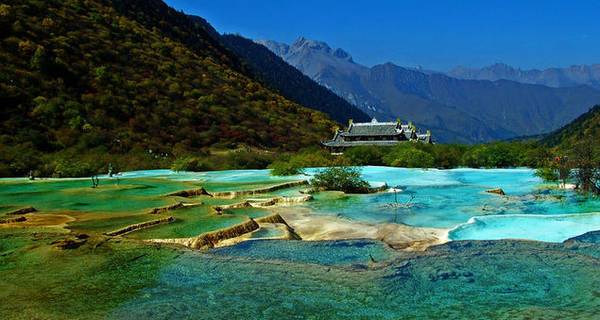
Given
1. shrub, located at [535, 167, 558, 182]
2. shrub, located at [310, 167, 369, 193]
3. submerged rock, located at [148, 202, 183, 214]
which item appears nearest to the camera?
submerged rock, located at [148, 202, 183, 214]

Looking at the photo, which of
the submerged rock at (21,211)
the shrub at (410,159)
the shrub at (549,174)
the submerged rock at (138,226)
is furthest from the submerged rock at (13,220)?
the shrub at (410,159)

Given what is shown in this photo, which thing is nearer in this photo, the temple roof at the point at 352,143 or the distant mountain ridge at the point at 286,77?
the temple roof at the point at 352,143

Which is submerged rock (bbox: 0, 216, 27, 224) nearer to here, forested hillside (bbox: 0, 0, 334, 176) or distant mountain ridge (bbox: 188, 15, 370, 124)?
forested hillside (bbox: 0, 0, 334, 176)

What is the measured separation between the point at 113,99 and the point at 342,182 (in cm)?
3481

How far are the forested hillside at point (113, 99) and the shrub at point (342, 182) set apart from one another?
16.3m

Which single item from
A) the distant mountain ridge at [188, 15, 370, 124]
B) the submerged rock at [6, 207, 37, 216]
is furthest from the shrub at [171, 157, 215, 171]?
the distant mountain ridge at [188, 15, 370, 124]

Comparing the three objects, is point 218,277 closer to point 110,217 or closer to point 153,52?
point 110,217

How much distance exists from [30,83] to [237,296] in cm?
4328

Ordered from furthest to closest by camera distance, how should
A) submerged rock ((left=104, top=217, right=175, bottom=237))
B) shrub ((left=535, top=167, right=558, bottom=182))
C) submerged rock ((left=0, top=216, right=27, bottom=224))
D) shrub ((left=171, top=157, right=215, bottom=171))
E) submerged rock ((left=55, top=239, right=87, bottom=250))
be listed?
shrub ((left=171, top=157, right=215, bottom=171)), shrub ((left=535, top=167, right=558, bottom=182)), submerged rock ((left=0, top=216, right=27, bottom=224)), submerged rock ((left=104, top=217, right=175, bottom=237)), submerged rock ((left=55, top=239, right=87, bottom=250))

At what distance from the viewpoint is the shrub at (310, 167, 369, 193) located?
18.3 metres

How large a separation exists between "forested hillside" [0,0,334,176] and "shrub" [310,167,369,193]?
16.3 m

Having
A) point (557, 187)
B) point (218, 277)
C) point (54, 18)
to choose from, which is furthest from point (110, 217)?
point (54, 18)

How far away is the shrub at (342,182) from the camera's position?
18.3m

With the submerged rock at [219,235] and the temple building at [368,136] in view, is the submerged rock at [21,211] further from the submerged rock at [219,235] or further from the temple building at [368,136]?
the temple building at [368,136]
